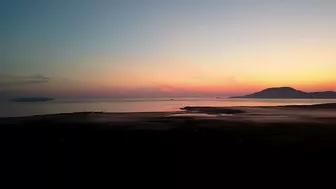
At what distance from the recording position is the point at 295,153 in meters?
16.9

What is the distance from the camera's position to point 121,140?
22.2 m

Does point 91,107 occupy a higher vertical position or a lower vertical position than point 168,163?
higher

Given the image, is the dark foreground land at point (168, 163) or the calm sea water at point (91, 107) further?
the calm sea water at point (91, 107)

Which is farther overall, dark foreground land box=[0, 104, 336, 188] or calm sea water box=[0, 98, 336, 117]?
calm sea water box=[0, 98, 336, 117]

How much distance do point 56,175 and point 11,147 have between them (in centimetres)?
866

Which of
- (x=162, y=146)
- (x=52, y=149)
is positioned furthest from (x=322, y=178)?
(x=52, y=149)

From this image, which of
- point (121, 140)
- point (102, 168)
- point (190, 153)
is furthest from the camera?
point (121, 140)

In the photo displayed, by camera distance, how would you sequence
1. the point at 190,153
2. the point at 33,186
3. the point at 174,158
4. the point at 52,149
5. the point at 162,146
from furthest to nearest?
the point at 162,146
the point at 52,149
the point at 190,153
the point at 174,158
the point at 33,186

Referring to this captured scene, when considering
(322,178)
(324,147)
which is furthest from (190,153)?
(324,147)

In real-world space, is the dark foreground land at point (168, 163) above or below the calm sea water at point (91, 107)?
below

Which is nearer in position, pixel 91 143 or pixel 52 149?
pixel 52 149

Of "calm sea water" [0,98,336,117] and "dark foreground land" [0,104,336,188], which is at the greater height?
"calm sea water" [0,98,336,117]

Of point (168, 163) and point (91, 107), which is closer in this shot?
point (168, 163)

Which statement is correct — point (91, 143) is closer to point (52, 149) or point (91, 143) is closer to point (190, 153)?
point (52, 149)
